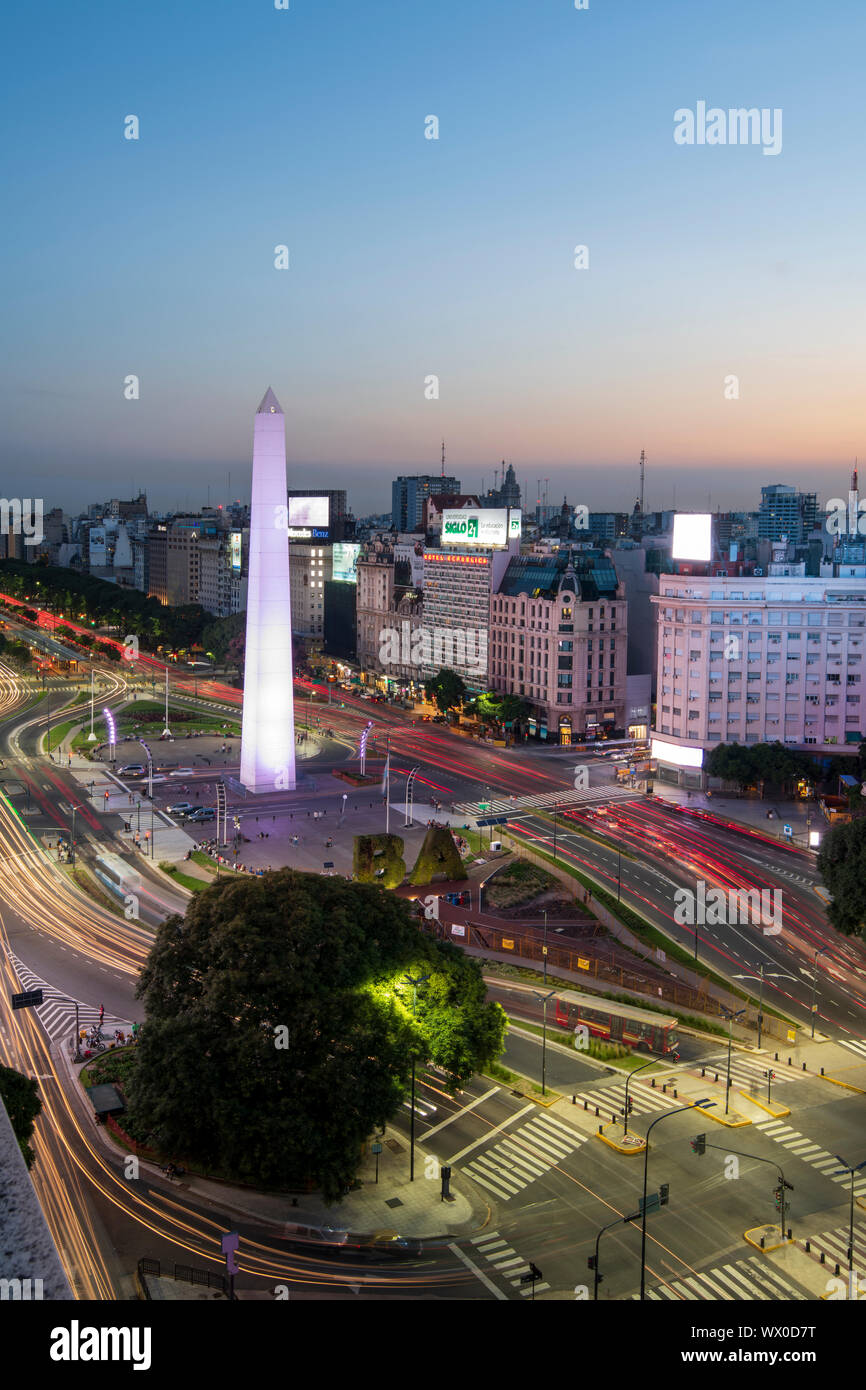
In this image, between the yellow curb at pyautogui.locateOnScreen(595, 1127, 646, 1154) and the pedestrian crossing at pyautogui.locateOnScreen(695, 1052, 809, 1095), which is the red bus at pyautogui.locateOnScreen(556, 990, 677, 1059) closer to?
the pedestrian crossing at pyautogui.locateOnScreen(695, 1052, 809, 1095)

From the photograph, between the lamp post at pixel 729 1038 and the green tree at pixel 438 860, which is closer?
the lamp post at pixel 729 1038

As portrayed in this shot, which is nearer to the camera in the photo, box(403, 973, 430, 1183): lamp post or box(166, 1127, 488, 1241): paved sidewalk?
box(166, 1127, 488, 1241): paved sidewalk

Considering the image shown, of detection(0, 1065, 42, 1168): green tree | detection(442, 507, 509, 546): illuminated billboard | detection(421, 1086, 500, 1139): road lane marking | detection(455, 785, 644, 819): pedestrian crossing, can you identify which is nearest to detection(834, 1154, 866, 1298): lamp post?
detection(421, 1086, 500, 1139): road lane marking

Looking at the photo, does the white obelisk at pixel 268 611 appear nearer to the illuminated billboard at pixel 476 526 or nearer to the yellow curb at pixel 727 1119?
the illuminated billboard at pixel 476 526

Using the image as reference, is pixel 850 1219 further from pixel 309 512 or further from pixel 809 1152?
pixel 309 512

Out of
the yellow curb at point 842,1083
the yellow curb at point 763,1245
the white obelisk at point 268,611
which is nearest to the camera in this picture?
the yellow curb at point 763,1245

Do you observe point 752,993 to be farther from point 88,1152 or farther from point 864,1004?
point 88,1152

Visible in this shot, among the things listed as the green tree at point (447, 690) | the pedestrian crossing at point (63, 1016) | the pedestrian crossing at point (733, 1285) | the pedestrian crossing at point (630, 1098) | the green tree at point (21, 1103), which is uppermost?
the green tree at point (447, 690)

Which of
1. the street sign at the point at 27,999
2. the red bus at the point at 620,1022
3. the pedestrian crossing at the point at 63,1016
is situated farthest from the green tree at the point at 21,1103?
the red bus at the point at 620,1022
